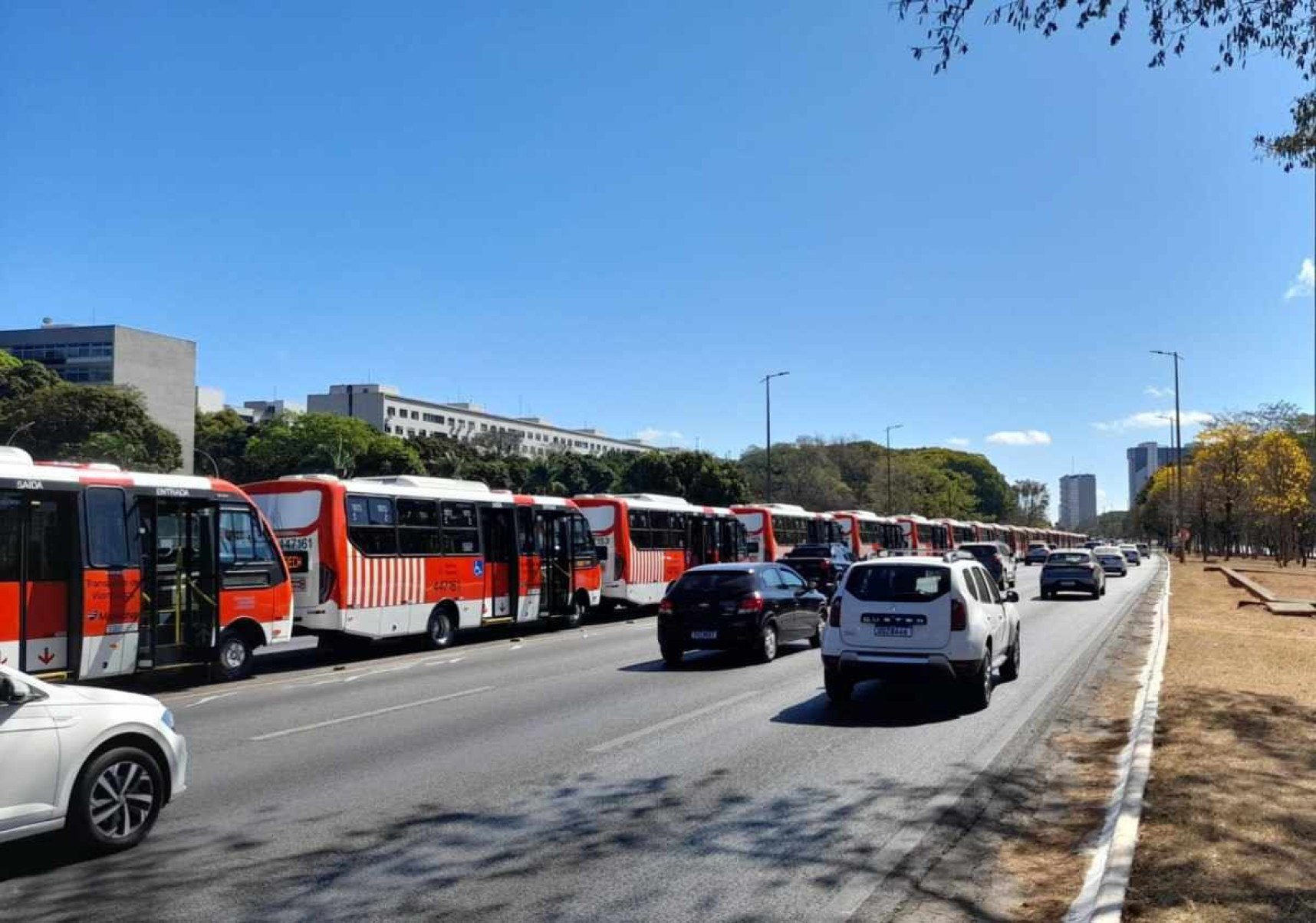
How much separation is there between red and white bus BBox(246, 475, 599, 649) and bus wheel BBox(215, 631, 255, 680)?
1838mm

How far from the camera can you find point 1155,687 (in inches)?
508

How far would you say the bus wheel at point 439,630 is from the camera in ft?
64.4

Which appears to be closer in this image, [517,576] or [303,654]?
[303,654]

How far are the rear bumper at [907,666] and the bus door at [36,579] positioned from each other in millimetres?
9096

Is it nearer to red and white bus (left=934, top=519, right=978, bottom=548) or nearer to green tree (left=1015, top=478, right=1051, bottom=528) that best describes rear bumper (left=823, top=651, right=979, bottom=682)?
red and white bus (left=934, top=519, right=978, bottom=548)

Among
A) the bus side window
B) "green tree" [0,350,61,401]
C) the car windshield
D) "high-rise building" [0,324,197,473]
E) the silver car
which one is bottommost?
the silver car

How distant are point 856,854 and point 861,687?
24.1ft

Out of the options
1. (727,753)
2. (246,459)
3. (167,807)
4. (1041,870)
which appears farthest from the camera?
(246,459)

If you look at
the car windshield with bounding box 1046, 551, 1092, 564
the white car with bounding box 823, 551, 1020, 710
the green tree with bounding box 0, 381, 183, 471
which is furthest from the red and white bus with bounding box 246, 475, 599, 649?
the green tree with bounding box 0, 381, 183, 471

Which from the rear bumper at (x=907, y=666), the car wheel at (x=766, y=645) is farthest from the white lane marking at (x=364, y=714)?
the rear bumper at (x=907, y=666)

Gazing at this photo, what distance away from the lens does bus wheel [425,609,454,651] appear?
773 inches

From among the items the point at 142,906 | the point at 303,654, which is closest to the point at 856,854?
the point at 142,906

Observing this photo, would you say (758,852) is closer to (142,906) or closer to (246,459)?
(142,906)

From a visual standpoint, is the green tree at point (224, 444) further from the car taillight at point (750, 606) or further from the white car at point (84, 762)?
the white car at point (84, 762)
